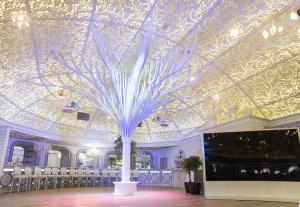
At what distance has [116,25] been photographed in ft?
23.9

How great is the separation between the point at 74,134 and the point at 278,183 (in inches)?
450

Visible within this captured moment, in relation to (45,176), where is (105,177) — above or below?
below

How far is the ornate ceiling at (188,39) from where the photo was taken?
6461mm

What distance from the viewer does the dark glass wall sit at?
643 cm

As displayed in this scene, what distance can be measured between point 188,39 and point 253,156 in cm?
426

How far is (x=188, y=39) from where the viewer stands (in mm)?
8016

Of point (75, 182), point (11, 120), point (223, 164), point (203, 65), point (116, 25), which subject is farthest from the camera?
point (75, 182)

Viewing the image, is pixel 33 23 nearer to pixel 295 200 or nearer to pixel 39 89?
pixel 39 89

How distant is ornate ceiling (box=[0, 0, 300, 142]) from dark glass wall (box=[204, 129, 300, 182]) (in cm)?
253

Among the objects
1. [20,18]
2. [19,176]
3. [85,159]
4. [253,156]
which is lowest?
[19,176]

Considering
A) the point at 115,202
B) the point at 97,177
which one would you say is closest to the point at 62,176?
the point at 97,177

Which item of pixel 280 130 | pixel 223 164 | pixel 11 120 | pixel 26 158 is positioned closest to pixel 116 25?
pixel 223 164

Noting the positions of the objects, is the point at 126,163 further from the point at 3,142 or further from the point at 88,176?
the point at 88,176

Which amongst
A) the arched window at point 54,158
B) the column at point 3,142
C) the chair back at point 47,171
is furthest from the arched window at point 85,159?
the column at point 3,142
